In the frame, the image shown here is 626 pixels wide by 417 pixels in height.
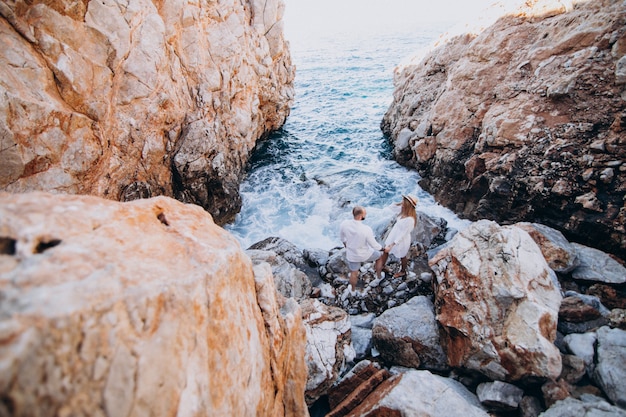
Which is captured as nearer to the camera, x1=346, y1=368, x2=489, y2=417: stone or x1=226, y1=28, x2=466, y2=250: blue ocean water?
x1=346, y1=368, x2=489, y2=417: stone

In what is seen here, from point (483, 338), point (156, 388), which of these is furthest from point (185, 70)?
point (483, 338)

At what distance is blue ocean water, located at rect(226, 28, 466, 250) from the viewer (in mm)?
10547

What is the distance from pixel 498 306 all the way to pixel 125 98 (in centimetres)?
919

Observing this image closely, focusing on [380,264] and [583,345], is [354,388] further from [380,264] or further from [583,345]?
[583,345]

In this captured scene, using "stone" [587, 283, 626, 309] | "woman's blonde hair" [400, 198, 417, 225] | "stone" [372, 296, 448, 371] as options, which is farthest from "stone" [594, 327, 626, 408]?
"woman's blonde hair" [400, 198, 417, 225]

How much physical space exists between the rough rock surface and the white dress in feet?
13.9

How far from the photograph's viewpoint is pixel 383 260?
22.8ft

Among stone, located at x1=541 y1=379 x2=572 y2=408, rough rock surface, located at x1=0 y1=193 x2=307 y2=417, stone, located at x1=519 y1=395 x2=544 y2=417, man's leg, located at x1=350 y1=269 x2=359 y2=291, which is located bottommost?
man's leg, located at x1=350 y1=269 x2=359 y2=291

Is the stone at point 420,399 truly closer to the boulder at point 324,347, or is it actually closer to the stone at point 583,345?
the boulder at point 324,347

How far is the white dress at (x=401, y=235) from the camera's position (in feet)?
20.9

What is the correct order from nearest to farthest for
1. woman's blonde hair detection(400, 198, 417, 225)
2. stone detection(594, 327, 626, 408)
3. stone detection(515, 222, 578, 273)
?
stone detection(594, 327, 626, 408) < stone detection(515, 222, 578, 273) < woman's blonde hair detection(400, 198, 417, 225)

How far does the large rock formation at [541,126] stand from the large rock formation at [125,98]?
825 centimetres

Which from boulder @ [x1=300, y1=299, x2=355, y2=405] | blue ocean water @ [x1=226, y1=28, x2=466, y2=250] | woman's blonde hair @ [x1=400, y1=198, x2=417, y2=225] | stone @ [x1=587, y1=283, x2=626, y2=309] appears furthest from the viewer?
blue ocean water @ [x1=226, y1=28, x2=466, y2=250]

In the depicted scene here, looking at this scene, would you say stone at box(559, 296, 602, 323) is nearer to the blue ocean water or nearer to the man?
the man
